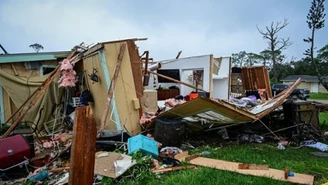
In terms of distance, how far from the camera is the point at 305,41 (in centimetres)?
2191

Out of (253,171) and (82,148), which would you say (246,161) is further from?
(82,148)

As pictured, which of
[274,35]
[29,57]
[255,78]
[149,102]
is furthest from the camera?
[274,35]

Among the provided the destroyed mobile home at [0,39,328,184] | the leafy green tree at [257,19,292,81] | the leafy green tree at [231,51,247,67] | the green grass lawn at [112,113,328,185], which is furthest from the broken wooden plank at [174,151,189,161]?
the leafy green tree at [231,51,247,67]

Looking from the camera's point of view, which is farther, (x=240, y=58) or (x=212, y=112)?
(x=240, y=58)

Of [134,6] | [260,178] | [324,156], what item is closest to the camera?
[260,178]

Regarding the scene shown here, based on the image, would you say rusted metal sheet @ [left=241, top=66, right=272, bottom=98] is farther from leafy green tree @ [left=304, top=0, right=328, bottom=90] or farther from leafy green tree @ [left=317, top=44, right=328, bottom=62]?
leafy green tree @ [left=317, top=44, right=328, bottom=62]

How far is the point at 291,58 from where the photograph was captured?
42062 millimetres

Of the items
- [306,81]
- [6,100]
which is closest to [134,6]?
[6,100]

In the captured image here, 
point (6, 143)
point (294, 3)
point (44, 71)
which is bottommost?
Answer: point (6, 143)

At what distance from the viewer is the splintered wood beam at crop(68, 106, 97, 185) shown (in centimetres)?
128

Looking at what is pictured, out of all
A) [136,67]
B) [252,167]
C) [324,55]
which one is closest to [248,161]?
[252,167]

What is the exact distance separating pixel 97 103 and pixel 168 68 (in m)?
6.47

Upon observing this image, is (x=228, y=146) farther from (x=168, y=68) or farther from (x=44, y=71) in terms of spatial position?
(x=168, y=68)

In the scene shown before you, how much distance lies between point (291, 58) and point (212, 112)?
43.6 metres
